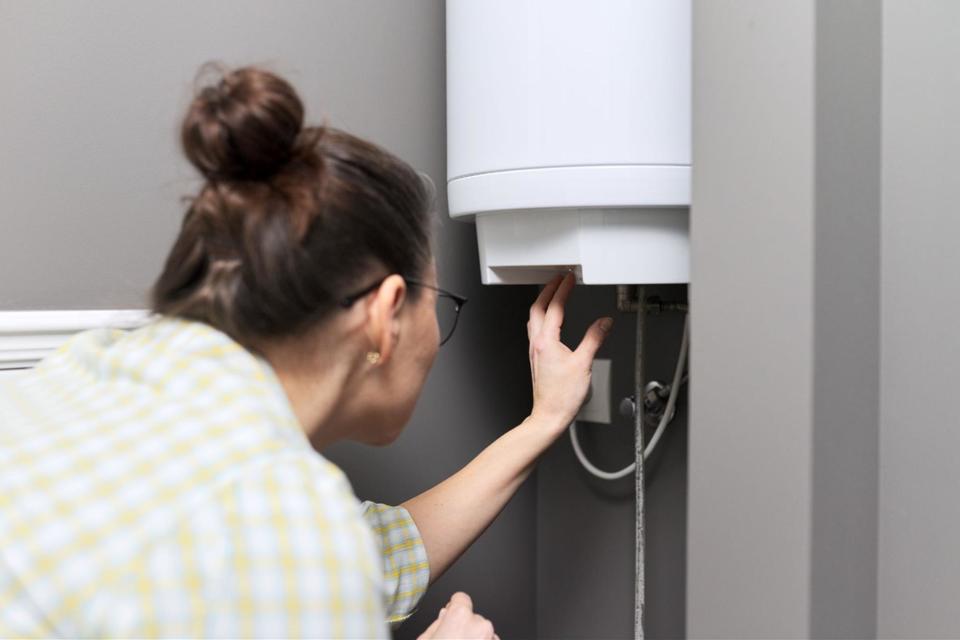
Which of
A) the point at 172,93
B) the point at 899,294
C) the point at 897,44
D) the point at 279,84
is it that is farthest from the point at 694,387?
the point at 172,93

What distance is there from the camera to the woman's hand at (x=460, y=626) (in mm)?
855

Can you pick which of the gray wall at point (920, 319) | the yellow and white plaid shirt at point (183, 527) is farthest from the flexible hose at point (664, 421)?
the yellow and white plaid shirt at point (183, 527)

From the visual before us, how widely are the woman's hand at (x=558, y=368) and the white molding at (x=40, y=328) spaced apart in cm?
46

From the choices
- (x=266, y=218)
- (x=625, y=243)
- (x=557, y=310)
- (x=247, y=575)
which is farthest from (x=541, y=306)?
(x=247, y=575)

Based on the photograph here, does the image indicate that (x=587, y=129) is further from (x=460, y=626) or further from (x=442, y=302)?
(x=460, y=626)

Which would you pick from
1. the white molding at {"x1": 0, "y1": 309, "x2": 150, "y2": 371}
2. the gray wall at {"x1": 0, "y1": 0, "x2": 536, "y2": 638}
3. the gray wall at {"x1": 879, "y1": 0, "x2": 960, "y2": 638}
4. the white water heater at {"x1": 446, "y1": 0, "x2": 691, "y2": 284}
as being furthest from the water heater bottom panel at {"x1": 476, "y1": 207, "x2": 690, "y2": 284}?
the white molding at {"x1": 0, "y1": 309, "x2": 150, "y2": 371}

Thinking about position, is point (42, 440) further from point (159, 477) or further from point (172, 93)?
point (172, 93)

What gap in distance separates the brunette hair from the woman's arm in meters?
0.40

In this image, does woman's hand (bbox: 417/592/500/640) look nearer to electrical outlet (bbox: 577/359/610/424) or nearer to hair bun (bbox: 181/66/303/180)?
hair bun (bbox: 181/66/303/180)

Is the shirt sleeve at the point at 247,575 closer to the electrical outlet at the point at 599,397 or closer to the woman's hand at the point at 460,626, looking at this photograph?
the woman's hand at the point at 460,626

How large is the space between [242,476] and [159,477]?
0.19 feet

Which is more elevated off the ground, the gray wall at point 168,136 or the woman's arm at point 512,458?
the gray wall at point 168,136

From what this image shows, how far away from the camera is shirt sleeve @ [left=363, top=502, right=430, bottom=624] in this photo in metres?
1.01

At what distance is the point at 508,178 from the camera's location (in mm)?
1050
